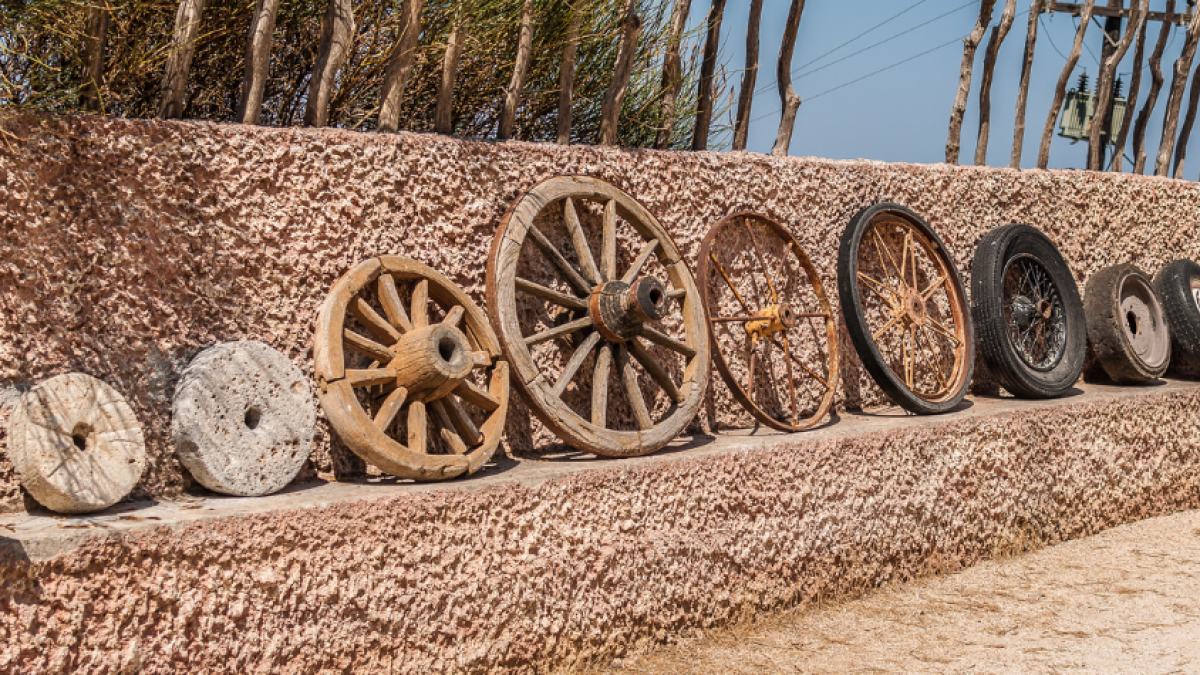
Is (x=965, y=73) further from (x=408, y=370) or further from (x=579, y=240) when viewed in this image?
(x=408, y=370)

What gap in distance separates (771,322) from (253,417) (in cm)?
190

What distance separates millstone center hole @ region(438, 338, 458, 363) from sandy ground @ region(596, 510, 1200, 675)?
38.9 inches

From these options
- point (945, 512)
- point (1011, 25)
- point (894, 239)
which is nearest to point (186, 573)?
point (945, 512)

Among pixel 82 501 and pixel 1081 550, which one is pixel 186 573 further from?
pixel 1081 550

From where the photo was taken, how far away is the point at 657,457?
294 centimetres

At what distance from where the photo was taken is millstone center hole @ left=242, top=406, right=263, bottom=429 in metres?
2.40

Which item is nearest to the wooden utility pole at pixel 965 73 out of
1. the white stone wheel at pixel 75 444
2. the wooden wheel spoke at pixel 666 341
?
the wooden wheel spoke at pixel 666 341

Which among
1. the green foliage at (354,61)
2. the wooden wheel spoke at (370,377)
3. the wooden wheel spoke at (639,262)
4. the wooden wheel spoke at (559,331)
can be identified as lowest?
the wooden wheel spoke at (370,377)

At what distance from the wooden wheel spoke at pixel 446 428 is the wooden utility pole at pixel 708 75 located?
6.05ft

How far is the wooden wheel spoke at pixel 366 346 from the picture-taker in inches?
100

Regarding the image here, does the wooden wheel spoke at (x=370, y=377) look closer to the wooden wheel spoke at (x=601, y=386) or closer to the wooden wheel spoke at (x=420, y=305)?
the wooden wheel spoke at (x=420, y=305)

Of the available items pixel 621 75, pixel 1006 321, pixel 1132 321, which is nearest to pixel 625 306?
pixel 621 75

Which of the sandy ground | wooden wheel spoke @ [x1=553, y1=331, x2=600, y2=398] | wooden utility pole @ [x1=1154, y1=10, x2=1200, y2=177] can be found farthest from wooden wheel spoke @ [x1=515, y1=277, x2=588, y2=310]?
wooden utility pole @ [x1=1154, y1=10, x2=1200, y2=177]

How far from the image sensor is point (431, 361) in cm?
255
